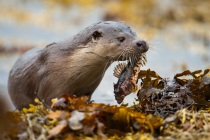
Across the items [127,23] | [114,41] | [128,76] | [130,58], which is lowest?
[128,76]

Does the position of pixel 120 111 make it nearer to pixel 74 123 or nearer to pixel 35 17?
pixel 74 123

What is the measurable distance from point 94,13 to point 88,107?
11075mm

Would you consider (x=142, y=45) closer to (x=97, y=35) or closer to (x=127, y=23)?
(x=97, y=35)

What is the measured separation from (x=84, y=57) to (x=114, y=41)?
0.25 m

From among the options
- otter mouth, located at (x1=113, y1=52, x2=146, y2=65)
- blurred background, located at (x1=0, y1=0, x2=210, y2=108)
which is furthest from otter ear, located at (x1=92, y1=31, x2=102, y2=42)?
blurred background, located at (x1=0, y1=0, x2=210, y2=108)

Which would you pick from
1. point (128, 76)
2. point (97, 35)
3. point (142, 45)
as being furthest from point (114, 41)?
point (128, 76)

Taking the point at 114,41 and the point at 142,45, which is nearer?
the point at 142,45

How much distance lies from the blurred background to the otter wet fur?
3.82m

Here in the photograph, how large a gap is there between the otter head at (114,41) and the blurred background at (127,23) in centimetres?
411

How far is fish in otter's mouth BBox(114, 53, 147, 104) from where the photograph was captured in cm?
457

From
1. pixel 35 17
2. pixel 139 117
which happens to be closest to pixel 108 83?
pixel 139 117

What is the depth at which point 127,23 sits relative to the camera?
1261cm

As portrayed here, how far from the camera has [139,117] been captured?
3.81 meters

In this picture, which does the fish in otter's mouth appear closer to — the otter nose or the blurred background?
the otter nose
